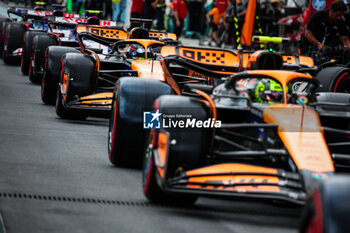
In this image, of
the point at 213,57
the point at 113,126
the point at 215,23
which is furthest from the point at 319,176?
the point at 215,23

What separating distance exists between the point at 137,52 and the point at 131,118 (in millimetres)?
4968

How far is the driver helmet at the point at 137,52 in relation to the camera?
12.0 m

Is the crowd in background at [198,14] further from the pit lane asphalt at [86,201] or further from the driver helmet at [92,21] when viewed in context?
the pit lane asphalt at [86,201]

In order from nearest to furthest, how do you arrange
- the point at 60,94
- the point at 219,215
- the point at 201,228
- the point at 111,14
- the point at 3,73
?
the point at 201,228, the point at 219,215, the point at 60,94, the point at 3,73, the point at 111,14

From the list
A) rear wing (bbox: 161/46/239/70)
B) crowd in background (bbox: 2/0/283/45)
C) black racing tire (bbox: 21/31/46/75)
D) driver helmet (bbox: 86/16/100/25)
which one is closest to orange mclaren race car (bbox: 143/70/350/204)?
rear wing (bbox: 161/46/239/70)

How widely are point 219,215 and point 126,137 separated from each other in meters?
1.68

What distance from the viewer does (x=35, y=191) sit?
6039 mm

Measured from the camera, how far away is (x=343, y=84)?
34.4 feet

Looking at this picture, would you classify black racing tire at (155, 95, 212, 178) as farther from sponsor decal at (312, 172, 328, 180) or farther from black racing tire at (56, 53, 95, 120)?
black racing tire at (56, 53, 95, 120)

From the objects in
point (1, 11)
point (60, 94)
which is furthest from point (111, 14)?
point (60, 94)

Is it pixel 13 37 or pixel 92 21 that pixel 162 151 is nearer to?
pixel 92 21

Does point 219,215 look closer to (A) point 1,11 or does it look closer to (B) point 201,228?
(B) point 201,228

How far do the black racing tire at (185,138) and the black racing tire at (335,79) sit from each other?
15.0 feet

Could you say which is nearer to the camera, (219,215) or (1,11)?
(219,215)
